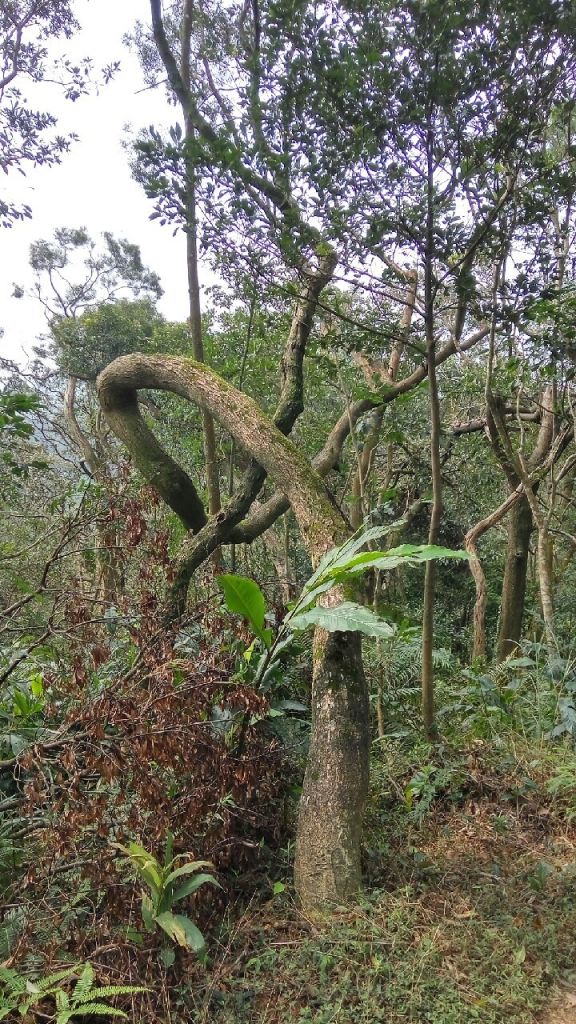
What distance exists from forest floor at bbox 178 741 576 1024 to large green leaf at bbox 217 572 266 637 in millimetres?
1128

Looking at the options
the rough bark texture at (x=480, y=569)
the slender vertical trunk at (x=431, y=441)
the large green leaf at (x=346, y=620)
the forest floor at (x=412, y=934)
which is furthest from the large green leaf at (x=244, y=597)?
the rough bark texture at (x=480, y=569)

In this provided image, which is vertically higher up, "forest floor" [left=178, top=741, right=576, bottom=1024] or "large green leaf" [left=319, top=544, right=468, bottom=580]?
"large green leaf" [left=319, top=544, right=468, bottom=580]

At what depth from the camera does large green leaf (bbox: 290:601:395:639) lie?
1.87 m

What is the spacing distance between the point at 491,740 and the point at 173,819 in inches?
75.9

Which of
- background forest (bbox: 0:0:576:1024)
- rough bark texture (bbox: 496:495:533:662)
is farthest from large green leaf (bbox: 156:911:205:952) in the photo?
rough bark texture (bbox: 496:495:533:662)

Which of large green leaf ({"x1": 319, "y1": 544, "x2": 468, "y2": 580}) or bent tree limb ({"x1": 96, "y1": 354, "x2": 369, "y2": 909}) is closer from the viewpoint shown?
large green leaf ({"x1": 319, "y1": 544, "x2": 468, "y2": 580})

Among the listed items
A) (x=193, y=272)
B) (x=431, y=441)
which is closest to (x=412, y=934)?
(x=431, y=441)

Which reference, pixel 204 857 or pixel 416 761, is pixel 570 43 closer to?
pixel 416 761

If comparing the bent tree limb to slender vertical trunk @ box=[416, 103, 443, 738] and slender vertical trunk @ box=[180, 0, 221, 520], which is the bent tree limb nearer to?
slender vertical trunk @ box=[416, 103, 443, 738]

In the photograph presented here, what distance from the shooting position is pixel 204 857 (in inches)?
93.4

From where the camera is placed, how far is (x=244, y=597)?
2.56 m

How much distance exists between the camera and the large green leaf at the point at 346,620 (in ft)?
6.15

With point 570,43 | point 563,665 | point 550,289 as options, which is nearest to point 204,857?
point 563,665

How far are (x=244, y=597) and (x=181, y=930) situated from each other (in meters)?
1.21
